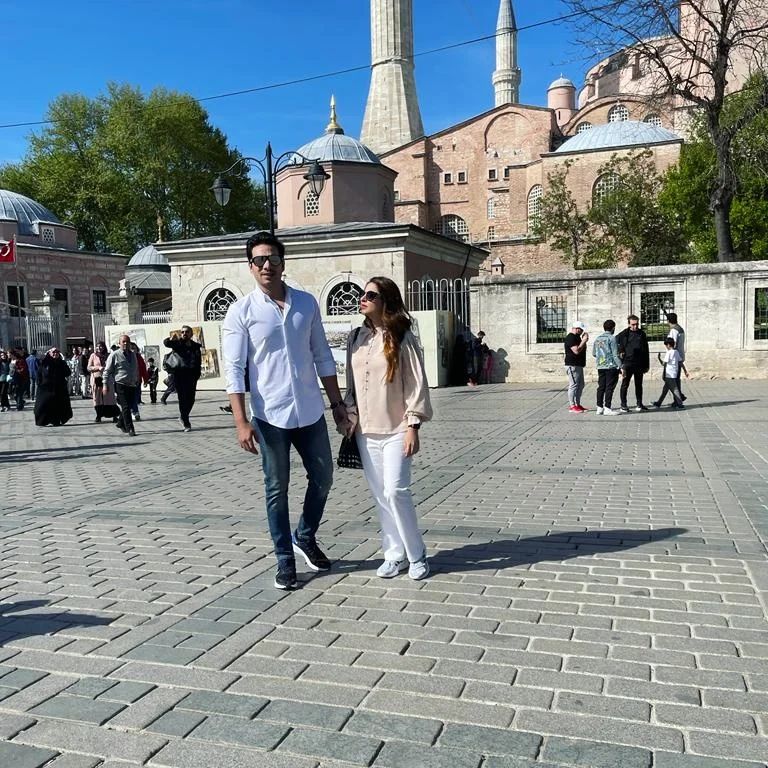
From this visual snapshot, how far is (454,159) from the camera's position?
67.5 meters

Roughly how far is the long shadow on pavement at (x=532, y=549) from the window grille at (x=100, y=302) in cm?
4682

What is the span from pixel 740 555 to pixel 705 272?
1739cm

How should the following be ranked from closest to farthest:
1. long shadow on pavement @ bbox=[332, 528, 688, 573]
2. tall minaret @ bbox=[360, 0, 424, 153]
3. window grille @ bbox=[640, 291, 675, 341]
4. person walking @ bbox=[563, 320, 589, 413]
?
1. long shadow on pavement @ bbox=[332, 528, 688, 573]
2. person walking @ bbox=[563, 320, 589, 413]
3. window grille @ bbox=[640, 291, 675, 341]
4. tall minaret @ bbox=[360, 0, 424, 153]

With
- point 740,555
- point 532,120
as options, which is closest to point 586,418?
point 740,555

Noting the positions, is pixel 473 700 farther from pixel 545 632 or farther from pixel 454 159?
pixel 454 159

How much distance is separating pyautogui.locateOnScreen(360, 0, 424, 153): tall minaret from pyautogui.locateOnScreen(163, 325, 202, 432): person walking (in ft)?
201

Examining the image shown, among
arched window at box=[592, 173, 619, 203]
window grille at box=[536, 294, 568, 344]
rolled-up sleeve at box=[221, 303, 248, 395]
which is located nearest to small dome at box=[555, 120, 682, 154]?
arched window at box=[592, 173, 619, 203]

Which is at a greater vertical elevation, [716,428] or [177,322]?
[177,322]

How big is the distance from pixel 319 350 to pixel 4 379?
20.0 metres

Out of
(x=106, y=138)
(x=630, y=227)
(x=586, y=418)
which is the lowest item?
(x=586, y=418)

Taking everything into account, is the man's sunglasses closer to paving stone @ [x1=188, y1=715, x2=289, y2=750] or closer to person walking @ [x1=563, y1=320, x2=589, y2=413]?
paving stone @ [x1=188, y1=715, x2=289, y2=750]

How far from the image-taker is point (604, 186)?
48.9 meters

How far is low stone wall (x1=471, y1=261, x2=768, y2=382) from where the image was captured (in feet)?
66.9

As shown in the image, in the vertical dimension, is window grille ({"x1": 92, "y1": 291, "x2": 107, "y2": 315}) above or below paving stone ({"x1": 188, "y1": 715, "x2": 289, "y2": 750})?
above
